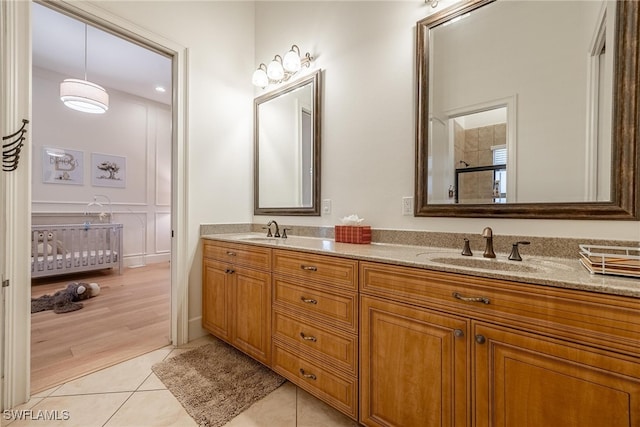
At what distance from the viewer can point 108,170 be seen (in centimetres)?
464

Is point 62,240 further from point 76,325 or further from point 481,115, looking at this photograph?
point 481,115

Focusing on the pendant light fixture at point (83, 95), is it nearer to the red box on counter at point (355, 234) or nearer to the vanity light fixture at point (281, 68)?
the vanity light fixture at point (281, 68)

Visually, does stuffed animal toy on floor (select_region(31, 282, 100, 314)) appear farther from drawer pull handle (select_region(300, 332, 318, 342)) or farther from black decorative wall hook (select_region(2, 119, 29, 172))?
drawer pull handle (select_region(300, 332, 318, 342))

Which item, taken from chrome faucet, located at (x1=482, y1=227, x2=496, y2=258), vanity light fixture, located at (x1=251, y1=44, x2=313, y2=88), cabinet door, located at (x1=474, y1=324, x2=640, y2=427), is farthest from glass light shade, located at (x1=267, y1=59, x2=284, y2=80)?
cabinet door, located at (x1=474, y1=324, x2=640, y2=427)

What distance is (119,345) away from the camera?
2146 mm

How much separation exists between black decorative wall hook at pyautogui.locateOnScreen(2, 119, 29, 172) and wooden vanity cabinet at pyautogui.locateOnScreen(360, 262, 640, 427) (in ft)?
6.41

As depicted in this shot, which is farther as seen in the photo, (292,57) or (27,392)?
(292,57)

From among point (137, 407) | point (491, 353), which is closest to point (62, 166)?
point (137, 407)

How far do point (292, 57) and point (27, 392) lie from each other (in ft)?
9.03

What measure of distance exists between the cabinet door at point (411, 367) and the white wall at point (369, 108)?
25.2 inches

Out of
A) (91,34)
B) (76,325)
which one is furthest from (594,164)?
(91,34)

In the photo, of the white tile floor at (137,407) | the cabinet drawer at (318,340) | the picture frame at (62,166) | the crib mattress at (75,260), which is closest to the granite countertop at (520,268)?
the cabinet drawer at (318,340)

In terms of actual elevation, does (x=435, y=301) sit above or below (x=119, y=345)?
above

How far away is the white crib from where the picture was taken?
3566mm
